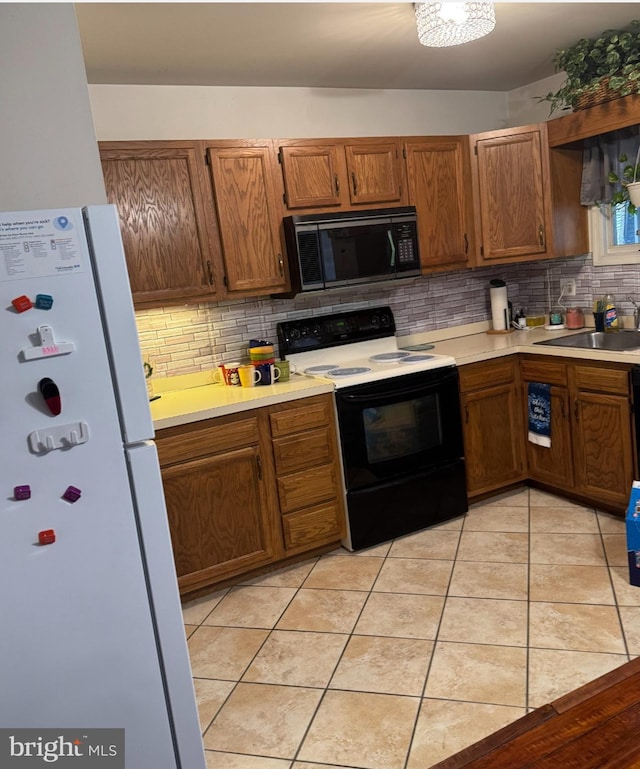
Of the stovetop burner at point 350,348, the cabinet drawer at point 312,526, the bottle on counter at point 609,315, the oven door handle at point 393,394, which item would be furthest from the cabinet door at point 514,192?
the cabinet drawer at point 312,526

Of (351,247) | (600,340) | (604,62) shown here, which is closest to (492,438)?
(600,340)

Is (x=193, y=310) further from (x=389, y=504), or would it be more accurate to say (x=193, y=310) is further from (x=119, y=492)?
(x=119, y=492)

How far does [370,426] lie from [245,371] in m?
0.69

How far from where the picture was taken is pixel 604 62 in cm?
329

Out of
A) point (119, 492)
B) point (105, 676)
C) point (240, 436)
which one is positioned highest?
point (119, 492)

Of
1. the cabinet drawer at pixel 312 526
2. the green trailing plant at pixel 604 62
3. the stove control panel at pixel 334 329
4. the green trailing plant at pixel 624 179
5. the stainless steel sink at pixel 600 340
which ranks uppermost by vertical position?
the green trailing plant at pixel 604 62

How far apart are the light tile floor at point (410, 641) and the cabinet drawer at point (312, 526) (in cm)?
14

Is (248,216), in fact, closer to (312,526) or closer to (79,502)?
(312,526)

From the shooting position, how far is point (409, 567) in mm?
3154

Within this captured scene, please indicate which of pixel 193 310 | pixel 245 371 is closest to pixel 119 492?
pixel 245 371

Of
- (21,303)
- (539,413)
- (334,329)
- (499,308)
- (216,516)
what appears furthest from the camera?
(499,308)

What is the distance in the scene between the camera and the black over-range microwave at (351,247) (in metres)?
3.33

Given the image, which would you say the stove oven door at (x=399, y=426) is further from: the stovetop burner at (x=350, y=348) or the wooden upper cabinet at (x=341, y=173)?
the wooden upper cabinet at (x=341, y=173)

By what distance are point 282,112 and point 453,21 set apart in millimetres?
1329
